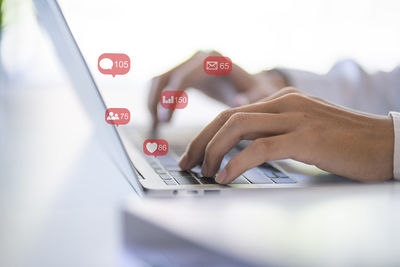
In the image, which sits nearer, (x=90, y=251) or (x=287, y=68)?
(x=90, y=251)

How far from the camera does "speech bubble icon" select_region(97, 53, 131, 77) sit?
602 mm

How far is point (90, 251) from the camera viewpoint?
63cm

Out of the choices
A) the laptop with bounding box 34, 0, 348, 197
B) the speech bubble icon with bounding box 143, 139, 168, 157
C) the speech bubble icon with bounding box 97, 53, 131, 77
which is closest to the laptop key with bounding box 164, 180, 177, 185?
the laptop with bounding box 34, 0, 348, 197

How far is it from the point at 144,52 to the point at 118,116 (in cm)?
13

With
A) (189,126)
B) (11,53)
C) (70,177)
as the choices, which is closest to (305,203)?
(189,126)

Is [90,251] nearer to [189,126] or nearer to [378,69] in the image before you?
[189,126]

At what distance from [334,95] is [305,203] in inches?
14.0

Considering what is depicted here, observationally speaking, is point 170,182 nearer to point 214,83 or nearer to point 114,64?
point 114,64

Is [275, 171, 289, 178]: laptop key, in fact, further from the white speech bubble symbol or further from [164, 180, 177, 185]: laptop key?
the white speech bubble symbol

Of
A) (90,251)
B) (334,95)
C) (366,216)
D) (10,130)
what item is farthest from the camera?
(10,130)

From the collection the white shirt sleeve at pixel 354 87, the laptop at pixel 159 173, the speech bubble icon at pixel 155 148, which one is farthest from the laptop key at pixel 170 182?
the white shirt sleeve at pixel 354 87

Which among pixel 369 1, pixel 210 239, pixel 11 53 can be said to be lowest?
pixel 210 239

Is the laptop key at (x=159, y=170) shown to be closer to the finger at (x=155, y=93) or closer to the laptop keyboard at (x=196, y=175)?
the laptop keyboard at (x=196, y=175)

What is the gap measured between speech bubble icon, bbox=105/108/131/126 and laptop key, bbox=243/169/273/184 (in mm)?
194
